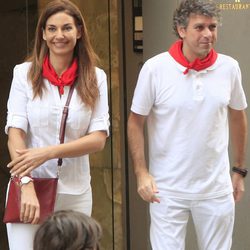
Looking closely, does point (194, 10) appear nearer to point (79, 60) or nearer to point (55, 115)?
point (79, 60)

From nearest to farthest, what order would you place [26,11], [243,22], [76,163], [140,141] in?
[76,163]
[140,141]
[243,22]
[26,11]

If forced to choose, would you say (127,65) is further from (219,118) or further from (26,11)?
(219,118)

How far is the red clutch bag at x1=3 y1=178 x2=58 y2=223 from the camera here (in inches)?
151

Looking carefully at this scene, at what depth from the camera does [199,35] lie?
13.7ft

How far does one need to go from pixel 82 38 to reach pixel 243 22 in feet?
7.00

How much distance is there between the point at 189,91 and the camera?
162 inches

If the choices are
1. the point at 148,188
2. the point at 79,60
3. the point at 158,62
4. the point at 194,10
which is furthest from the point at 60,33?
the point at 148,188

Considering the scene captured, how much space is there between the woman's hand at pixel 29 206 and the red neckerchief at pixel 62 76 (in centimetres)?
60


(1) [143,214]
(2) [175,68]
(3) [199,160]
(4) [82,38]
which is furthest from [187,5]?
(1) [143,214]

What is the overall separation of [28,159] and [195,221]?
3.94 ft

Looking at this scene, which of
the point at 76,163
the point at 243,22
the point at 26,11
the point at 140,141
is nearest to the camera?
the point at 76,163

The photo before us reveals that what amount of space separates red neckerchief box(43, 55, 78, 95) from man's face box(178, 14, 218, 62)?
74 cm

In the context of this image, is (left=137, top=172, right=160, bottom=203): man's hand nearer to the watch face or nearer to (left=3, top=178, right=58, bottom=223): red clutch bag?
(left=3, top=178, right=58, bottom=223): red clutch bag

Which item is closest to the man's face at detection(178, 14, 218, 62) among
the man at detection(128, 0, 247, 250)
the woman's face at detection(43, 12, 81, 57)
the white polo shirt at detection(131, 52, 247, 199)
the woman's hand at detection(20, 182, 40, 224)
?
the man at detection(128, 0, 247, 250)
